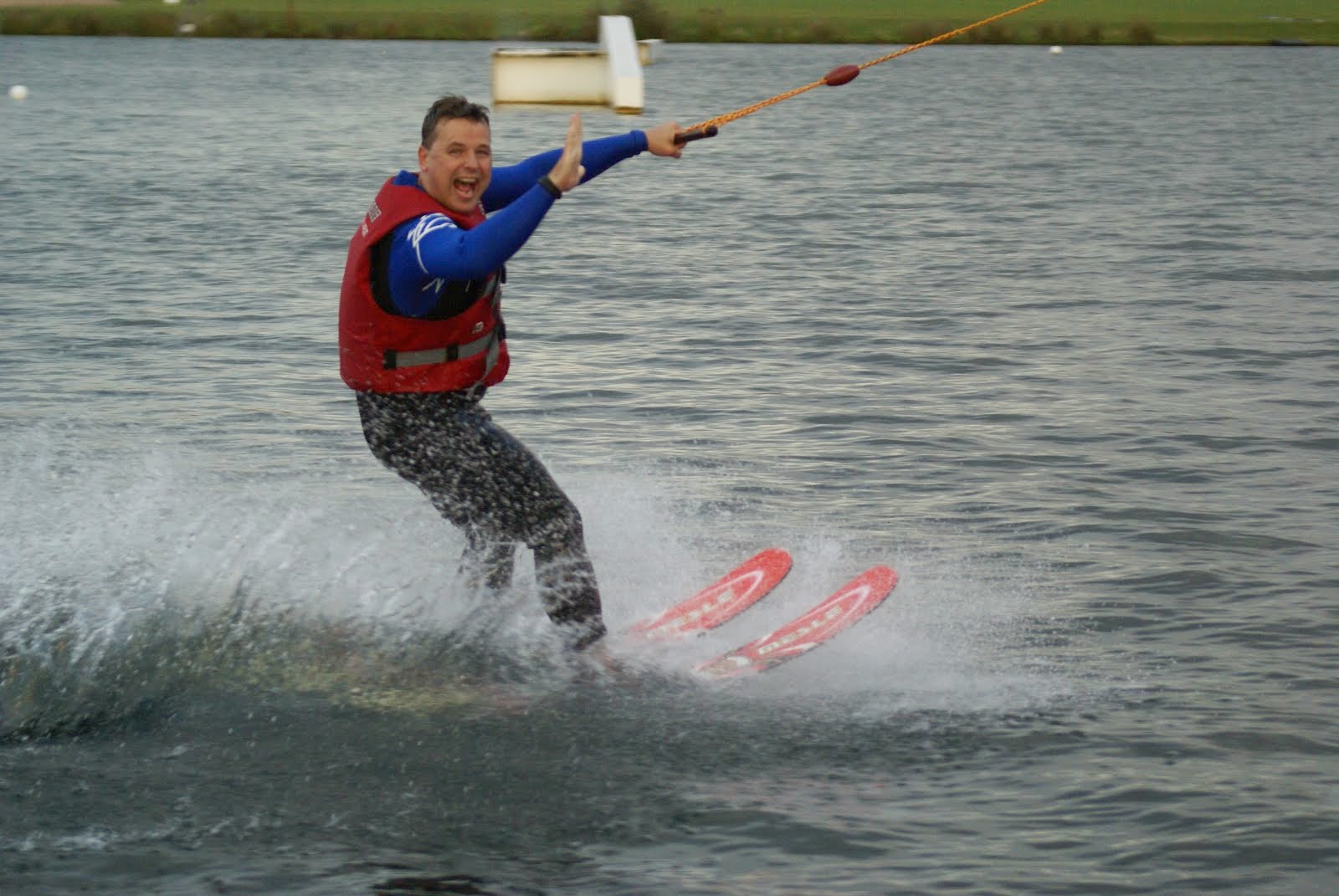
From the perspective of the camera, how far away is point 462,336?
5602 mm

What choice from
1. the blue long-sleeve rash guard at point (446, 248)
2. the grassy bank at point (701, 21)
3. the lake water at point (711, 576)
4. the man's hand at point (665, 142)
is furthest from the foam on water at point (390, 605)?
the grassy bank at point (701, 21)

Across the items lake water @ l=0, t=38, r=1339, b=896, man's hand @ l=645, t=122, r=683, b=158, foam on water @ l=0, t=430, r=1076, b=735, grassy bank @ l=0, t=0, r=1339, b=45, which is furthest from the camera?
grassy bank @ l=0, t=0, r=1339, b=45

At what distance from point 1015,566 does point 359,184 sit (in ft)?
57.6

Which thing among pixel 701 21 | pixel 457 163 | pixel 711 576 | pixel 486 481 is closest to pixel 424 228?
pixel 457 163

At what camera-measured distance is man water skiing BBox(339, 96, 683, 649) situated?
17.2ft

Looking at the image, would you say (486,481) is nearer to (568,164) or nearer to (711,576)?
(568,164)

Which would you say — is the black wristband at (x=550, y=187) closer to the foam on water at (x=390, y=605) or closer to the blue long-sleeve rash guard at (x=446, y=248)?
the blue long-sleeve rash guard at (x=446, y=248)

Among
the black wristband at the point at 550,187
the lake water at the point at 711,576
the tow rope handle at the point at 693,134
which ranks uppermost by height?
the tow rope handle at the point at 693,134

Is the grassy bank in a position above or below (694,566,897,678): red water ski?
above

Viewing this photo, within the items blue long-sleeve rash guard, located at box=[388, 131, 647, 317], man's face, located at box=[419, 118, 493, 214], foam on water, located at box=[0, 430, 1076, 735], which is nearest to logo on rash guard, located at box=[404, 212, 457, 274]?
blue long-sleeve rash guard, located at box=[388, 131, 647, 317]

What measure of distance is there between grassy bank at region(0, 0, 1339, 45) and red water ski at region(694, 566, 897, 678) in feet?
159

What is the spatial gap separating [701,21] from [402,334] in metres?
58.2

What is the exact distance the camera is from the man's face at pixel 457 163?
17.6ft

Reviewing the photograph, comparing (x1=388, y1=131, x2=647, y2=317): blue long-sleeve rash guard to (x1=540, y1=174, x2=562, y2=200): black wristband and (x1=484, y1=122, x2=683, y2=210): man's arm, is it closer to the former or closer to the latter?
(x1=540, y1=174, x2=562, y2=200): black wristband
